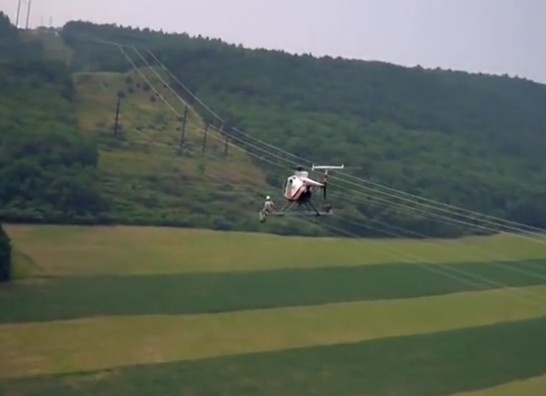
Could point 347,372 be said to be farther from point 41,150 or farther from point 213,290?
point 41,150

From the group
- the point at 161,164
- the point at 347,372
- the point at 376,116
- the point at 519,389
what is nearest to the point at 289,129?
the point at 376,116

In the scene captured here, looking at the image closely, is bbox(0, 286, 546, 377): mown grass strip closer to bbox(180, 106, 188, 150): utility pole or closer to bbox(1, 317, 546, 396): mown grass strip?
bbox(1, 317, 546, 396): mown grass strip

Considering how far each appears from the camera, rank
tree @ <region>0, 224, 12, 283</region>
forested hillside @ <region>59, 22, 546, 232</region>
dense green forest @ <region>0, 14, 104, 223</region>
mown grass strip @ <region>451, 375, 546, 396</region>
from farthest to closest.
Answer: forested hillside @ <region>59, 22, 546, 232</region>
dense green forest @ <region>0, 14, 104, 223</region>
tree @ <region>0, 224, 12, 283</region>
mown grass strip @ <region>451, 375, 546, 396</region>

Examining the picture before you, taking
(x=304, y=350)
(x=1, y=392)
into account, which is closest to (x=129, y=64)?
(x=304, y=350)

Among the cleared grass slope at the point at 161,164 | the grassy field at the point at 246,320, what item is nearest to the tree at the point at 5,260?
the grassy field at the point at 246,320

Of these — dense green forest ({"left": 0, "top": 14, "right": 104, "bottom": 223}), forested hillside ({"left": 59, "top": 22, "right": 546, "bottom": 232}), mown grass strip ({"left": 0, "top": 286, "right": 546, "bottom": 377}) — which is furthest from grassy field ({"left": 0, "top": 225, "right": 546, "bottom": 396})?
forested hillside ({"left": 59, "top": 22, "right": 546, "bottom": 232})

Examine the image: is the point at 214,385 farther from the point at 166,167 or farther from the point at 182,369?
the point at 166,167
